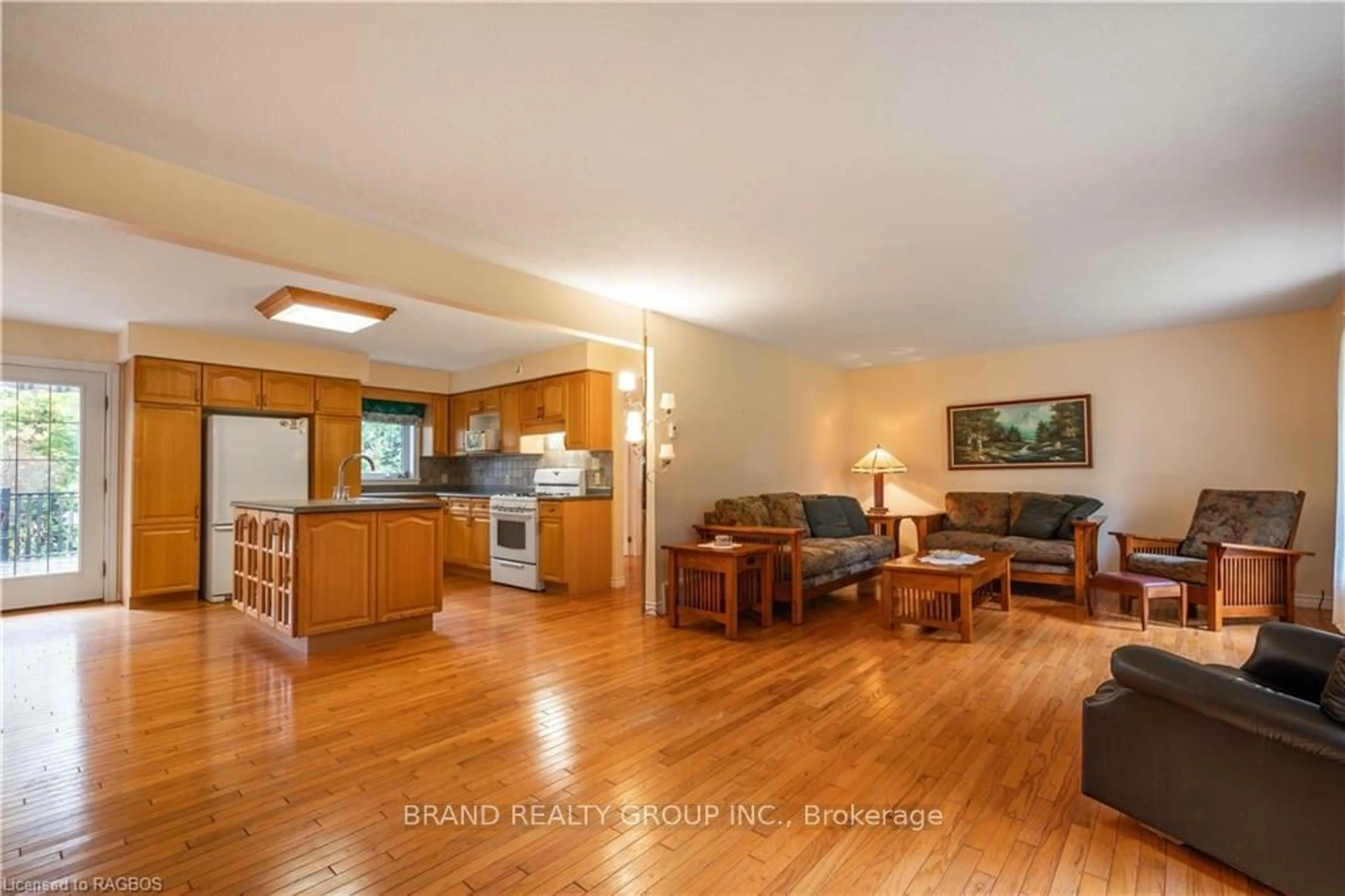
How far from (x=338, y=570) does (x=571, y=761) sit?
2.31 metres

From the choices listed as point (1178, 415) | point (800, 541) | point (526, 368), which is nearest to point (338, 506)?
point (526, 368)

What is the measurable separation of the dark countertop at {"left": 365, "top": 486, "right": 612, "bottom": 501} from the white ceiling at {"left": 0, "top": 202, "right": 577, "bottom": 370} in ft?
5.12

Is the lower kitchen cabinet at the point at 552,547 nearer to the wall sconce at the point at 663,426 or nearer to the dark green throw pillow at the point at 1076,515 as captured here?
the wall sconce at the point at 663,426

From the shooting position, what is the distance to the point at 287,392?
19.5 ft

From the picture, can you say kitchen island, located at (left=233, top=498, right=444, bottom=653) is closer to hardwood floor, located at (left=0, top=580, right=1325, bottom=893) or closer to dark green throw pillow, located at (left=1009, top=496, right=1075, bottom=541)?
hardwood floor, located at (left=0, top=580, right=1325, bottom=893)

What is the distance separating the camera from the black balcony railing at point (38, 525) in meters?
4.86

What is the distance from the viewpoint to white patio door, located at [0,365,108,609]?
487cm

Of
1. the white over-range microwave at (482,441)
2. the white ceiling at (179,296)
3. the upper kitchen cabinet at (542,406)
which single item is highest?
the white ceiling at (179,296)

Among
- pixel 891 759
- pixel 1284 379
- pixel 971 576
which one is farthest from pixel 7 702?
pixel 1284 379

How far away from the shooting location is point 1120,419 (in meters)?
5.62

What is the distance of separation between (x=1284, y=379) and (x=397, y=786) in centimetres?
679

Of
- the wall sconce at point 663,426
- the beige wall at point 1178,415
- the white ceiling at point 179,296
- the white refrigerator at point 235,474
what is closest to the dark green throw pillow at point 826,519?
the wall sconce at point 663,426

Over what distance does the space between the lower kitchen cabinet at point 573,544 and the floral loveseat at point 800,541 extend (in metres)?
1.20

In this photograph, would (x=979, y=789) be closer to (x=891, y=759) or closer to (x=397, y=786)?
(x=891, y=759)
